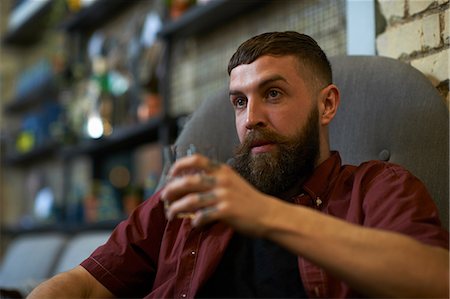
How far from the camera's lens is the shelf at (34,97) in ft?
15.1

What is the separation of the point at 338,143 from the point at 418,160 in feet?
0.78

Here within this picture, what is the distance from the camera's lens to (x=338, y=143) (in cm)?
163

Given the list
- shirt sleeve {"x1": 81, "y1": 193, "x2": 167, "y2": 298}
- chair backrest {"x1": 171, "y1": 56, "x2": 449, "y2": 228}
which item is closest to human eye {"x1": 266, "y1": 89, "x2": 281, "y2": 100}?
chair backrest {"x1": 171, "y1": 56, "x2": 449, "y2": 228}

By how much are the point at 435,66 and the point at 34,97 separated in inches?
151

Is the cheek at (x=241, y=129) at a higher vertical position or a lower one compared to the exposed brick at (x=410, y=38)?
lower

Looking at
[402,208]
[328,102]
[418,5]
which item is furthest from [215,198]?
[418,5]

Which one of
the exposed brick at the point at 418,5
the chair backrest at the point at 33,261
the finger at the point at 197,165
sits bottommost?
the chair backrest at the point at 33,261

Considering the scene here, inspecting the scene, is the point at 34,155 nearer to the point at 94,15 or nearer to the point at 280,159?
the point at 94,15

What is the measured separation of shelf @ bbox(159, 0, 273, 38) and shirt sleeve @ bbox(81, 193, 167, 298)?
1.40 m

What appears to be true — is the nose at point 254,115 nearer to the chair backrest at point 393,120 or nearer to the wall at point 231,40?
the chair backrest at point 393,120

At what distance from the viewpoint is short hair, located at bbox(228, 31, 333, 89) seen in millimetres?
1413

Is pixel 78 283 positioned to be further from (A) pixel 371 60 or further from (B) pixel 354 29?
(B) pixel 354 29

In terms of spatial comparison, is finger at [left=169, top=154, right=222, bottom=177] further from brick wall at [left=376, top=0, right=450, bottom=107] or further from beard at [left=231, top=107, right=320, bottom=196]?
brick wall at [left=376, top=0, right=450, bottom=107]

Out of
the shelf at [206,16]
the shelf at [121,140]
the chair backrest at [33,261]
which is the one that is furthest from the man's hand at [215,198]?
the chair backrest at [33,261]
